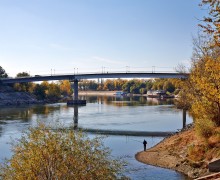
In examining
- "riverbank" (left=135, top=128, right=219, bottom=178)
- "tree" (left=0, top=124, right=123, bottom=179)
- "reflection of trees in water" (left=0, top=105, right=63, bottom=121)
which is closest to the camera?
"tree" (left=0, top=124, right=123, bottom=179)

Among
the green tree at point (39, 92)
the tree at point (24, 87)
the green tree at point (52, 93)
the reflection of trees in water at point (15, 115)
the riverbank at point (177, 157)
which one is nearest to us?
the riverbank at point (177, 157)

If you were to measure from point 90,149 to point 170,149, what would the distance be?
2283 centimetres

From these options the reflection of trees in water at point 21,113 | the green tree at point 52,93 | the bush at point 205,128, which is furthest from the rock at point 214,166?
the green tree at point 52,93

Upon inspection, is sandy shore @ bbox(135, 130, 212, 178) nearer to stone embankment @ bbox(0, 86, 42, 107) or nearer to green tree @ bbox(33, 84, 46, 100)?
stone embankment @ bbox(0, 86, 42, 107)

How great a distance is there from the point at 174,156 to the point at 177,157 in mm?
633

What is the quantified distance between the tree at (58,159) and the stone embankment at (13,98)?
111 meters

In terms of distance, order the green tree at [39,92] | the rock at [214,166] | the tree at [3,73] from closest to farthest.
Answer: the rock at [214,166] → the tree at [3,73] → the green tree at [39,92]

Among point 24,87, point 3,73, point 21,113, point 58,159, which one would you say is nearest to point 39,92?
point 24,87

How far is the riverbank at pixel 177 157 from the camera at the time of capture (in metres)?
31.0

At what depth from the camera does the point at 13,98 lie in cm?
13612

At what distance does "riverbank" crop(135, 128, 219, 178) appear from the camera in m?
31.0

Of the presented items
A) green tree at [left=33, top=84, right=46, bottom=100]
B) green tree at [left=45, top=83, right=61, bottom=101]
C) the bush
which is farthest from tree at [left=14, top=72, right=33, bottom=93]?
the bush

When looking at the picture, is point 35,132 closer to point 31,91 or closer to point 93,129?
point 93,129

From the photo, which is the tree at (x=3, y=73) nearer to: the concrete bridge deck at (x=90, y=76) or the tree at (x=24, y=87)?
the tree at (x=24, y=87)
